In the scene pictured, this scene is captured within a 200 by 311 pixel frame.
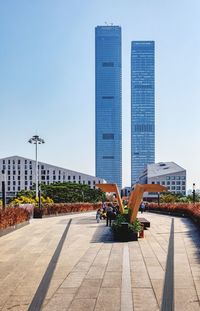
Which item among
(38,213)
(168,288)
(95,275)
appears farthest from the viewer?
(38,213)

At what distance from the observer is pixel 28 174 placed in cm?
15925

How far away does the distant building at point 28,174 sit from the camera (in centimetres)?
15875

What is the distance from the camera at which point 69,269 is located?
10.8 metres

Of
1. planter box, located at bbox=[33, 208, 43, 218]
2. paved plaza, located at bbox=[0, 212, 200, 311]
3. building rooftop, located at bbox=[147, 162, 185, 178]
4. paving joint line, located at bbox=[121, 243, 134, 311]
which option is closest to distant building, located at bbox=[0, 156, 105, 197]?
building rooftop, located at bbox=[147, 162, 185, 178]

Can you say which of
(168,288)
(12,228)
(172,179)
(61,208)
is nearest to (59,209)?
(61,208)

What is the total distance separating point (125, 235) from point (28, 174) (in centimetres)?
14578

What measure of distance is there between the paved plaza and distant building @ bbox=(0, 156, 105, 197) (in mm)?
143275

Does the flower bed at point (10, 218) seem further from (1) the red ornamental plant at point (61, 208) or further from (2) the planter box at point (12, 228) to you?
(1) the red ornamental plant at point (61, 208)

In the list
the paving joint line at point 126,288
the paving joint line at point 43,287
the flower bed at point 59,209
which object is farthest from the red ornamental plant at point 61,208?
the paving joint line at point 126,288

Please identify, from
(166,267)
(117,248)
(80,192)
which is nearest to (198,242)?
(117,248)

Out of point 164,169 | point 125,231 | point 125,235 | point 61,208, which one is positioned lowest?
point 61,208

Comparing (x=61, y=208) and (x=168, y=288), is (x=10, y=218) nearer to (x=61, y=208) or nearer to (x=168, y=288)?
(x=168, y=288)

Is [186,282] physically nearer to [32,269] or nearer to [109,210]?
[32,269]

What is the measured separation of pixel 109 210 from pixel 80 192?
70971 millimetres
